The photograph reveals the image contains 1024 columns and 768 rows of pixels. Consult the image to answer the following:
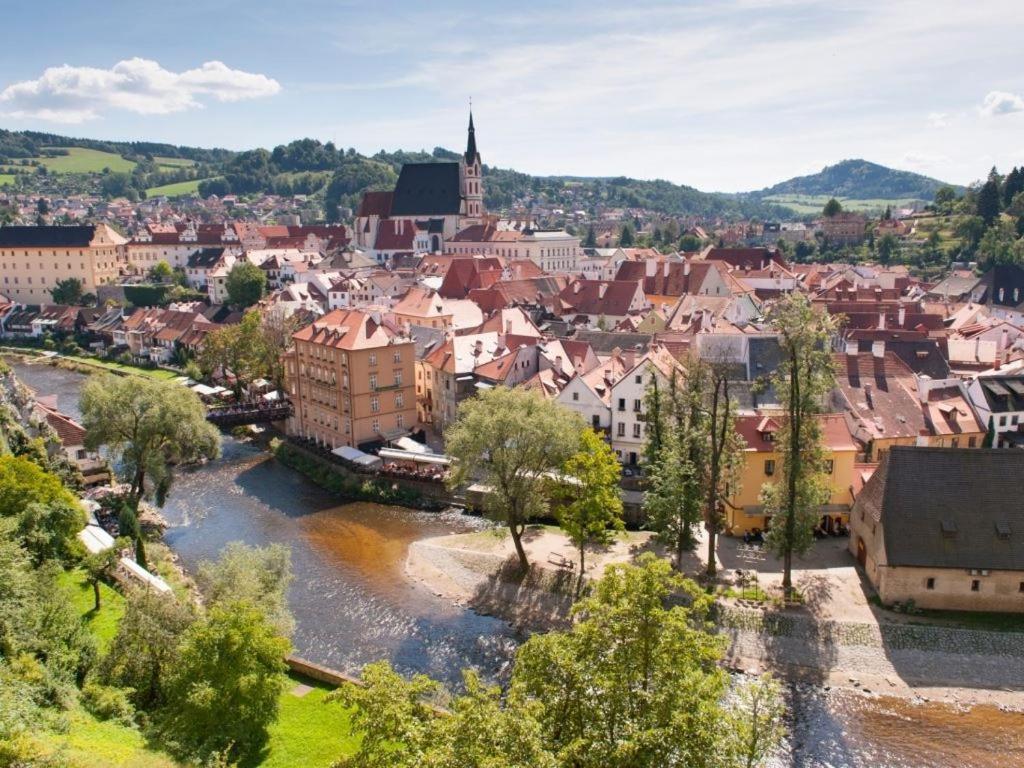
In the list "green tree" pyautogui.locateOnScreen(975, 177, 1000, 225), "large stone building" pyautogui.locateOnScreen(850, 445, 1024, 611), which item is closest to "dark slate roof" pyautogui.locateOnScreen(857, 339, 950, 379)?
"large stone building" pyautogui.locateOnScreen(850, 445, 1024, 611)

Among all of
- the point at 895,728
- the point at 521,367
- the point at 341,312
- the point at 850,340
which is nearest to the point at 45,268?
the point at 341,312

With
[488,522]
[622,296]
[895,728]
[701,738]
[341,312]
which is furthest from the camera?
[622,296]

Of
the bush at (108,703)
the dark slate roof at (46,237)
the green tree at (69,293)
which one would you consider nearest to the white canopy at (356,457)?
the bush at (108,703)

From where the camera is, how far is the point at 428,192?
480ft

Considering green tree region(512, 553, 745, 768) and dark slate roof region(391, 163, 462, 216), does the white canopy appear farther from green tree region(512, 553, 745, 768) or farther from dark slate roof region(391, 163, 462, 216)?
dark slate roof region(391, 163, 462, 216)

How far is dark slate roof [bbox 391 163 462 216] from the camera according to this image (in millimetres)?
145250

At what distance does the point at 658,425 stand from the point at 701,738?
80.6 ft

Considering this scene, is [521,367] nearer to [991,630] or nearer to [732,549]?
[732,549]

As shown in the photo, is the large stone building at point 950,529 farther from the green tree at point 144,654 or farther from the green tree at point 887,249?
the green tree at point 887,249

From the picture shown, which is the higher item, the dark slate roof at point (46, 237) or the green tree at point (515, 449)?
the dark slate roof at point (46, 237)

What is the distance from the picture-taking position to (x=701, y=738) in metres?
14.9

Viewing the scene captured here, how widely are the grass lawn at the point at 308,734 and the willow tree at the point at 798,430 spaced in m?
17.7

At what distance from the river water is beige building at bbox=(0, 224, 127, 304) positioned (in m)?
75.2

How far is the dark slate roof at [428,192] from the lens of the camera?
477 feet
